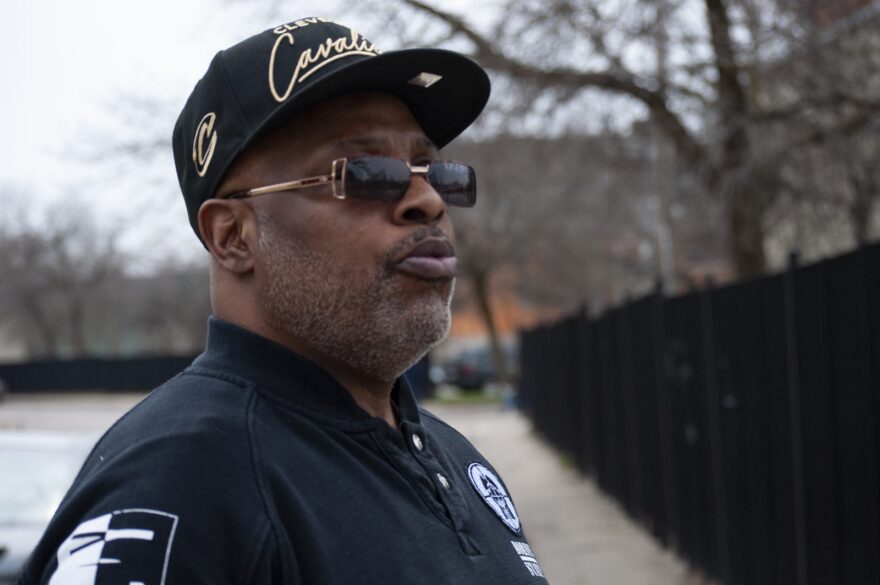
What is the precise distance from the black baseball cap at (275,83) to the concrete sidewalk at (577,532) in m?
6.90

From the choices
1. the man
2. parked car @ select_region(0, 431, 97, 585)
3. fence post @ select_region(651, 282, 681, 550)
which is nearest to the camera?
the man

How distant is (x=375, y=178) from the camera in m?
1.84

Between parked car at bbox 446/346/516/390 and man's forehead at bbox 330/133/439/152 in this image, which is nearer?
man's forehead at bbox 330/133/439/152

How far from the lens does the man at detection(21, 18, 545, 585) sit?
4.87ft

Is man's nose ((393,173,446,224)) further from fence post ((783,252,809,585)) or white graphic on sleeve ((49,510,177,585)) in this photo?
fence post ((783,252,809,585))

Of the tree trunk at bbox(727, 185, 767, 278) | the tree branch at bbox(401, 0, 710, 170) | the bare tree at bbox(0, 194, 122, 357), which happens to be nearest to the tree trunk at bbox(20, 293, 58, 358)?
the bare tree at bbox(0, 194, 122, 357)

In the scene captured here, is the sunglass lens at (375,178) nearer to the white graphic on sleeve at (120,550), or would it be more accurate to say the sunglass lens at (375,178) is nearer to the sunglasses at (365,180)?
the sunglasses at (365,180)

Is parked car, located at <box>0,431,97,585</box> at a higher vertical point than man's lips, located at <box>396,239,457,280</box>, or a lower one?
lower

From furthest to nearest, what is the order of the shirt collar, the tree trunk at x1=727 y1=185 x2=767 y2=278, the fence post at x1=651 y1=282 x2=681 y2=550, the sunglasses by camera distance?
the tree trunk at x1=727 y1=185 x2=767 y2=278
the fence post at x1=651 y1=282 x2=681 y2=550
the sunglasses
the shirt collar

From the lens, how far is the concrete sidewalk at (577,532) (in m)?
8.88

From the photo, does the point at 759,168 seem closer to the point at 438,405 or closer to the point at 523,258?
the point at 438,405

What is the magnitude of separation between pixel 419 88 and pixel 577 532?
9.43m

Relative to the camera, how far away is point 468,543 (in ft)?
5.69

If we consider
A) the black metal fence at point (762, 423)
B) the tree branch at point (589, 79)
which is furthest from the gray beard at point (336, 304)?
the tree branch at point (589, 79)
